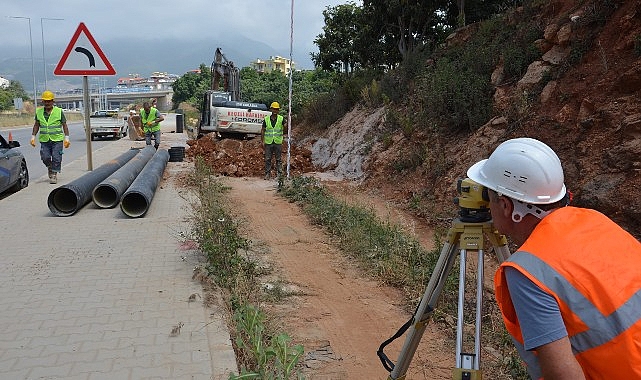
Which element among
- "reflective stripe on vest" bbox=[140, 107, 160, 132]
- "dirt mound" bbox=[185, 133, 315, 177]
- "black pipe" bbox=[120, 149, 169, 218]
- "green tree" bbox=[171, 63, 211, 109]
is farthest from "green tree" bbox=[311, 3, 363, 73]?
"green tree" bbox=[171, 63, 211, 109]

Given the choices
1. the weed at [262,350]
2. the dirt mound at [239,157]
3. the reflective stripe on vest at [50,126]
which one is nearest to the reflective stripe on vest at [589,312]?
the weed at [262,350]

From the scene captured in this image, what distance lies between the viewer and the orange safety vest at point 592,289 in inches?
62.6

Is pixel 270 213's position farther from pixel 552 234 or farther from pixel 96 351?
pixel 552 234

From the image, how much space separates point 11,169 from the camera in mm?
9977

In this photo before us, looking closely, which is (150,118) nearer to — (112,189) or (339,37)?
(112,189)

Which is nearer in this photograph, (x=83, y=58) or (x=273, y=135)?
Result: (x=83, y=58)

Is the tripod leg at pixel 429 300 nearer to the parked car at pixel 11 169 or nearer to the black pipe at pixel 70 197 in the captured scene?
the black pipe at pixel 70 197

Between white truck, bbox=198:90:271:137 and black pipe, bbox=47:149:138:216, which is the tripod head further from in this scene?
white truck, bbox=198:90:271:137

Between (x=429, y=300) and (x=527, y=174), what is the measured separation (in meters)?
0.96

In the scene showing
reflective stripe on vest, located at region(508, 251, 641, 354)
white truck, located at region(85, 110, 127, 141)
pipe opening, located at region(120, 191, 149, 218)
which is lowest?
pipe opening, located at region(120, 191, 149, 218)

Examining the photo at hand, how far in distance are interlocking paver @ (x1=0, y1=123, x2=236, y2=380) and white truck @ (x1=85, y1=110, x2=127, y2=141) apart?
2207 centimetres

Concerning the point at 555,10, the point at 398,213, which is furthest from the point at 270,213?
the point at 555,10

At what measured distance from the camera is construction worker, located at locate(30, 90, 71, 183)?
10609 mm

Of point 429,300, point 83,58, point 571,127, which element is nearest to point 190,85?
point 83,58
